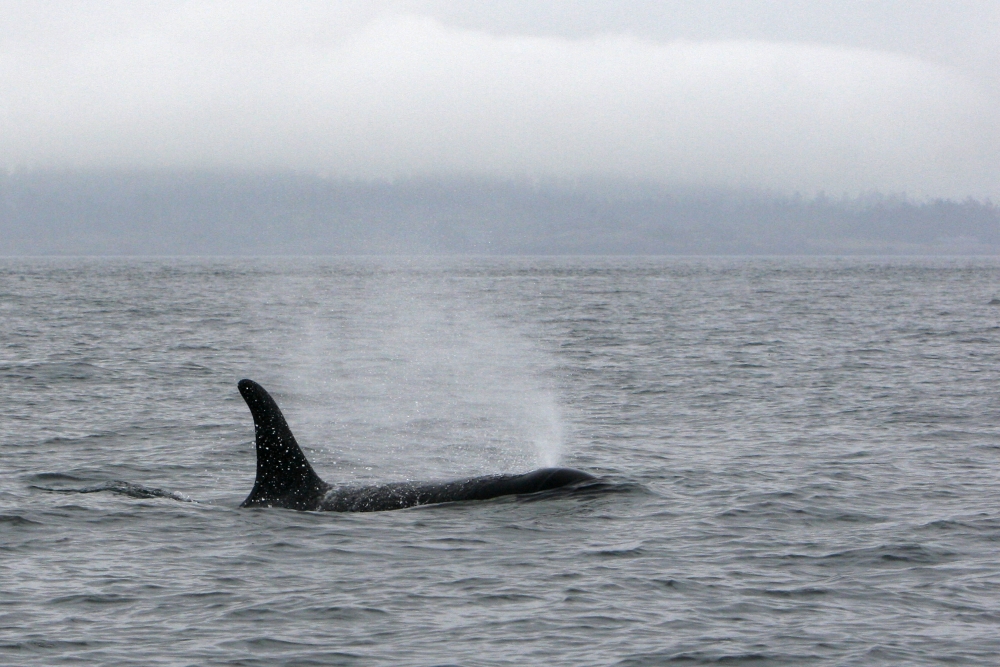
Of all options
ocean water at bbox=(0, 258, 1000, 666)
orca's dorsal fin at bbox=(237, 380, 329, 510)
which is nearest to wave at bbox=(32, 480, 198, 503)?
ocean water at bbox=(0, 258, 1000, 666)

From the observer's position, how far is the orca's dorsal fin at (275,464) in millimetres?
17844

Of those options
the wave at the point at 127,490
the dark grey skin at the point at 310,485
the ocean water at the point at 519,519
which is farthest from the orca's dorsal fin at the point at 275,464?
the wave at the point at 127,490

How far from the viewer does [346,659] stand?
11469 millimetres

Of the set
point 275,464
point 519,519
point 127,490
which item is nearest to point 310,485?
point 275,464

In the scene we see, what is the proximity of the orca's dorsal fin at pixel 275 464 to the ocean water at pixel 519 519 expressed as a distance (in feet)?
2.31

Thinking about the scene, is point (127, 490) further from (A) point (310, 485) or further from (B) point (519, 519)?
(B) point (519, 519)

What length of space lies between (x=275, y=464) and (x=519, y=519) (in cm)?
348

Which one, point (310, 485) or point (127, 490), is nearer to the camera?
point (310, 485)

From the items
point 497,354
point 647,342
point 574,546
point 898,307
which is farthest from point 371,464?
point 898,307

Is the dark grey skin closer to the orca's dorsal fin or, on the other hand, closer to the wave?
the orca's dorsal fin

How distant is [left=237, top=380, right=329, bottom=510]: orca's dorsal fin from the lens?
17844 mm

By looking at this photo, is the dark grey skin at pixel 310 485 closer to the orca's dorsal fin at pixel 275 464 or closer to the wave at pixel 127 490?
the orca's dorsal fin at pixel 275 464

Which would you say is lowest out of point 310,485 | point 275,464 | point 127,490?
point 127,490

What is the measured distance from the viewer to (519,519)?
54.2ft
